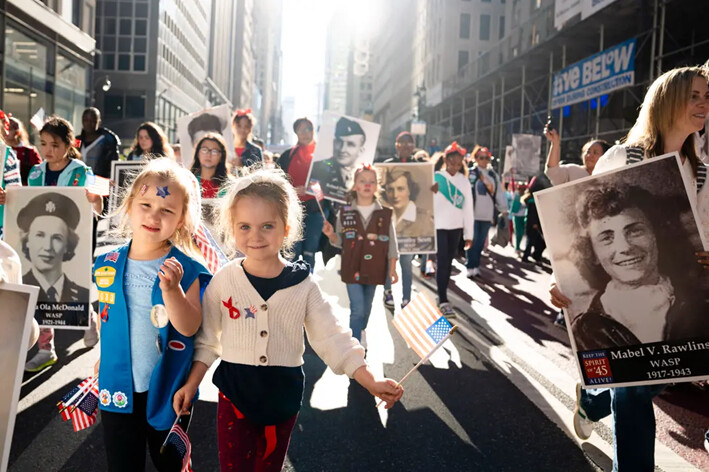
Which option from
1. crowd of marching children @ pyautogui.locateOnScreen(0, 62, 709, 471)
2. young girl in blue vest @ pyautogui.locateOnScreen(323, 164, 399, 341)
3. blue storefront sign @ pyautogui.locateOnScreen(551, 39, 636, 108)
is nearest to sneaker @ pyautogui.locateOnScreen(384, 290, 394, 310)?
young girl in blue vest @ pyautogui.locateOnScreen(323, 164, 399, 341)

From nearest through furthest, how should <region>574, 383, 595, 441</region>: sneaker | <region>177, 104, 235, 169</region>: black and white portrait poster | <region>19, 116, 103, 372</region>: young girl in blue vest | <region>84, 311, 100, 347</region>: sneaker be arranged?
<region>574, 383, 595, 441</region>: sneaker → <region>19, 116, 103, 372</region>: young girl in blue vest → <region>84, 311, 100, 347</region>: sneaker → <region>177, 104, 235, 169</region>: black and white portrait poster

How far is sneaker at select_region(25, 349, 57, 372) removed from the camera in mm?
5016

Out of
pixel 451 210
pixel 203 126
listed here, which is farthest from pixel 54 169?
pixel 451 210

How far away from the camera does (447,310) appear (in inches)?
296

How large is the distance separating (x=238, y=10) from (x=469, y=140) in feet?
353

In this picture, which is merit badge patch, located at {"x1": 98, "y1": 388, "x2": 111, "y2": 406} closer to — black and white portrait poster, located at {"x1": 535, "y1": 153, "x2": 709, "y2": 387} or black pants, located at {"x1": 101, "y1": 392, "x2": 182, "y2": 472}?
black pants, located at {"x1": 101, "y1": 392, "x2": 182, "y2": 472}

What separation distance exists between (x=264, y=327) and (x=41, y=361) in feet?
11.4

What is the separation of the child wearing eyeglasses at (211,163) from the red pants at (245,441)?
11.4ft

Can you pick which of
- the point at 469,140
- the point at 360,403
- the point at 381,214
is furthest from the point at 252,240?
the point at 469,140

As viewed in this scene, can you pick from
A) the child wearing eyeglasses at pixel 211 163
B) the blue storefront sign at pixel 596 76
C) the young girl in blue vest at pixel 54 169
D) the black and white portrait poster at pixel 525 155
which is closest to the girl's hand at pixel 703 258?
the child wearing eyeglasses at pixel 211 163

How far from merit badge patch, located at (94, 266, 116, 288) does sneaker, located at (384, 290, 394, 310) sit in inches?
229

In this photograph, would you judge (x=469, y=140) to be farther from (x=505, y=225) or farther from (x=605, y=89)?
(x=505, y=225)

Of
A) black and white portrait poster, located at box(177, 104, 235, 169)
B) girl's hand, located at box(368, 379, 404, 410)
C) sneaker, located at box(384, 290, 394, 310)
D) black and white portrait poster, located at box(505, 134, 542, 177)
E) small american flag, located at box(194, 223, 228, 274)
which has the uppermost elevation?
black and white portrait poster, located at box(505, 134, 542, 177)

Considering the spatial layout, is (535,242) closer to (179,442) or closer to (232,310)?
(232,310)
